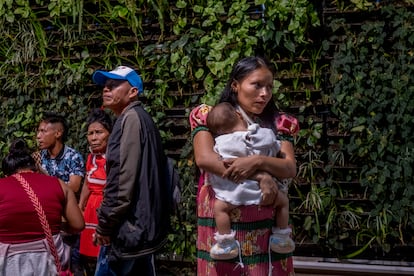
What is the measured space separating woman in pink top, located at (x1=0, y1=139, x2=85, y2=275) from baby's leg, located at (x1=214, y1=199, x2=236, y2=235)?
1197 millimetres

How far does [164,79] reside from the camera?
19.4ft

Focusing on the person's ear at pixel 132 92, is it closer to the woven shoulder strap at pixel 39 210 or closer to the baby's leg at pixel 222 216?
the woven shoulder strap at pixel 39 210

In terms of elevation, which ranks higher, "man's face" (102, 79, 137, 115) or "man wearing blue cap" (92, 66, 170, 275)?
"man's face" (102, 79, 137, 115)

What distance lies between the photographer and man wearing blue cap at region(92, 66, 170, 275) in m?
3.58

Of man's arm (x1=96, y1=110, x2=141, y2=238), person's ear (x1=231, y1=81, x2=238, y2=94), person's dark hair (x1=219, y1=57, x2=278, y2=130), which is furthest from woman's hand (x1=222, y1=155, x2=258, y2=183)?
man's arm (x1=96, y1=110, x2=141, y2=238)

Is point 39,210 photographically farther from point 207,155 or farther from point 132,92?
point 207,155

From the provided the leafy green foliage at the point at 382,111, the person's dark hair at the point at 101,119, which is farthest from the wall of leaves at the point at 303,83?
the person's dark hair at the point at 101,119

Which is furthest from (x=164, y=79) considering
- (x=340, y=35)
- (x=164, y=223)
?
(x=164, y=223)

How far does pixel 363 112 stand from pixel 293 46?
34.3 inches

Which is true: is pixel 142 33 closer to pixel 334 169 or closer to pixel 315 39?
pixel 315 39

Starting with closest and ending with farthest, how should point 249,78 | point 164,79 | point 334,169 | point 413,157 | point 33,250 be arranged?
point 249,78 < point 33,250 < point 413,157 < point 334,169 < point 164,79

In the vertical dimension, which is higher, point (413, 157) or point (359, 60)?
point (359, 60)

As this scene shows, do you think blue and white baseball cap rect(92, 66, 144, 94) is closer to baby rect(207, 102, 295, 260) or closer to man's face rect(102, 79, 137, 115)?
man's face rect(102, 79, 137, 115)

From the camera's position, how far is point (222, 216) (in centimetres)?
284
